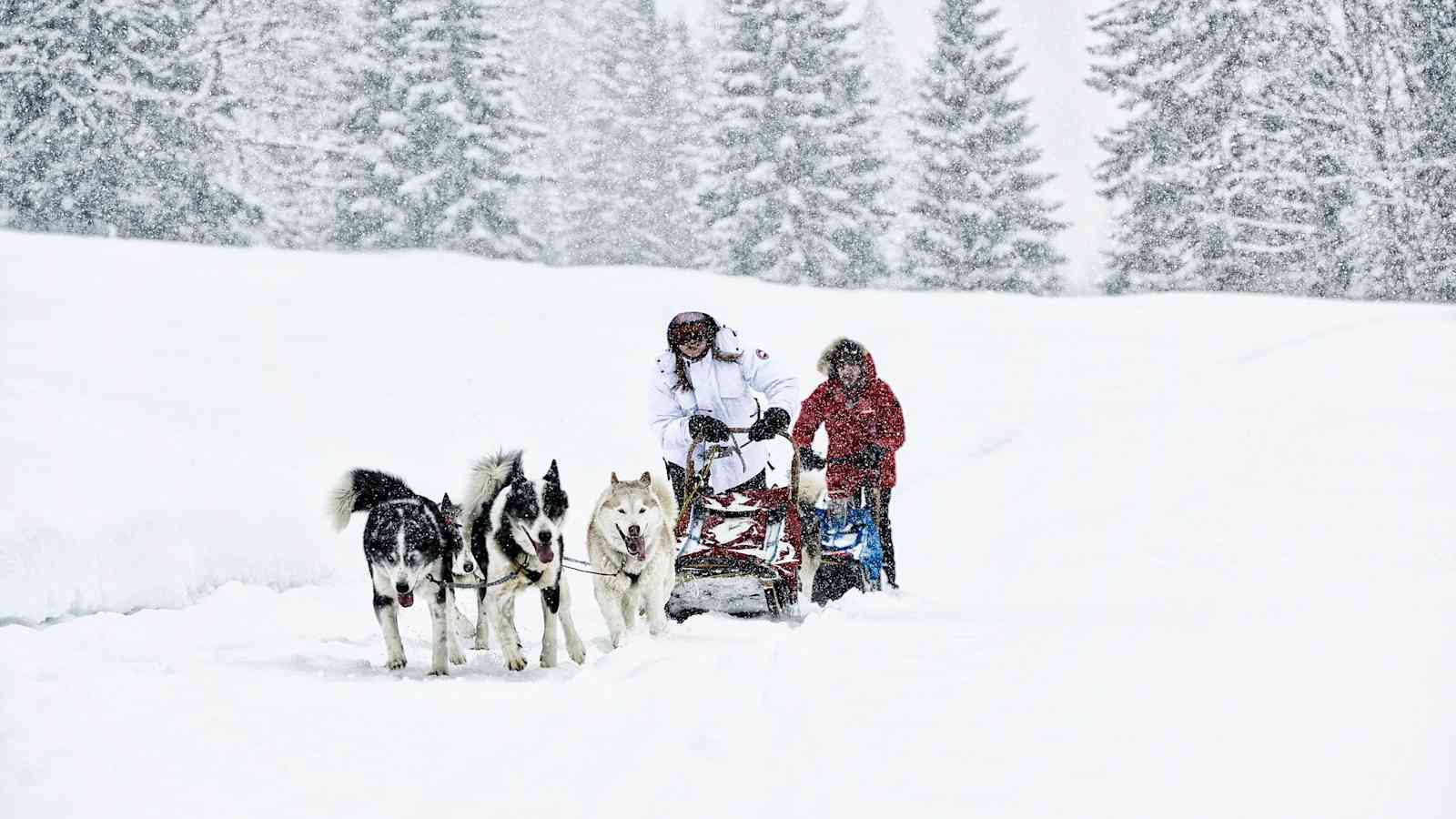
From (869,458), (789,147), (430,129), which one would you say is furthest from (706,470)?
(430,129)

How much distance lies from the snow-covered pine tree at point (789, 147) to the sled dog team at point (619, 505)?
21.5 m

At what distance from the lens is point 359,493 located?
20.3ft

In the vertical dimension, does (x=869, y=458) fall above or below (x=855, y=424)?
below

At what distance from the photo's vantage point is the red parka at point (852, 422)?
25.7ft

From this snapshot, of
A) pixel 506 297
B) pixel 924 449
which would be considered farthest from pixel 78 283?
pixel 924 449

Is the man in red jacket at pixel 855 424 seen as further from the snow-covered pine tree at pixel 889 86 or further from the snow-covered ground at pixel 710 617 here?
the snow-covered pine tree at pixel 889 86

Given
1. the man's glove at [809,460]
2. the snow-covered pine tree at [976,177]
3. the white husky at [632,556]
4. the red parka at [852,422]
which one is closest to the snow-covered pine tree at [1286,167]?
the snow-covered pine tree at [976,177]

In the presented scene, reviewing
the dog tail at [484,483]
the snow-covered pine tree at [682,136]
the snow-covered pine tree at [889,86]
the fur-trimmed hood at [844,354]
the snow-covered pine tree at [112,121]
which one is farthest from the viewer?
the snow-covered pine tree at [889,86]

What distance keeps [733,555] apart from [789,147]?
918 inches

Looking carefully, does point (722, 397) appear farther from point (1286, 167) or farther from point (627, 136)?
point (627, 136)

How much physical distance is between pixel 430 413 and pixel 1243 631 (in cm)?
1089

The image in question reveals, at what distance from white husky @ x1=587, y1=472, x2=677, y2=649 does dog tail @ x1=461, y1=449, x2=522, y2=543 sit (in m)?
0.60

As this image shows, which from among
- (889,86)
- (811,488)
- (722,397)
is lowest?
(811,488)

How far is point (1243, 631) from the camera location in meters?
4.72
